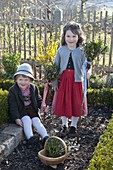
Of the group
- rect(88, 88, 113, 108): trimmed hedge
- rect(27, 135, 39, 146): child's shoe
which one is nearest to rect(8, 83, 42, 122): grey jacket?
rect(27, 135, 39, 146): child's shoe

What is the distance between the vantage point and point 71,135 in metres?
4.08

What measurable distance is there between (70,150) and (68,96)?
0.79 m

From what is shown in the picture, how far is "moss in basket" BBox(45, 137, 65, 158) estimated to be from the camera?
3.33m

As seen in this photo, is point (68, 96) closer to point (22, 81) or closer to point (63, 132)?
point (63, 132)

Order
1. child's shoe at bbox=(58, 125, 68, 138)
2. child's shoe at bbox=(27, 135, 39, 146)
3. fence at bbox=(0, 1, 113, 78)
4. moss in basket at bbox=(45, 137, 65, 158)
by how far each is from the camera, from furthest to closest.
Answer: fence at bbox=(0, 1, 113, 78), child's shoe at bbox=(58, 125, 68, 138), child's shoe at bbox=(27, 135, 39, 146), moss in basket at bbox=(45, 137, 65, 158)

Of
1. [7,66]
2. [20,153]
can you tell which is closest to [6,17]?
[7,66]

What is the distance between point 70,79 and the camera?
4.13 meters

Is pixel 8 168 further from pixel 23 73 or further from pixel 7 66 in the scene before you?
pixel 7 66

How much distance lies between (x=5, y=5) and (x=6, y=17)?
3.44ft

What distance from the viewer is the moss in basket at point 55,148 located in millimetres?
3326

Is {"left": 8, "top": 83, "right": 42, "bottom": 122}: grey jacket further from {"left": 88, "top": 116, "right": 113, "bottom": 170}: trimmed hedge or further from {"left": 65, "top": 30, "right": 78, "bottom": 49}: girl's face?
{"left": 88, "top": 116, "right": 113, "bottom": 170}: trimmed hedge

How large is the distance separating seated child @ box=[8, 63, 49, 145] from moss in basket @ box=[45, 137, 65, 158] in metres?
0.49

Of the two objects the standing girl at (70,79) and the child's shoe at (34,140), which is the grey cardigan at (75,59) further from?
Answer: the child's shoe at (34,140)

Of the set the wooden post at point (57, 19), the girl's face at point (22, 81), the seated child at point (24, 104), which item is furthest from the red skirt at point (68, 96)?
the wooden post at point (57, 19)
